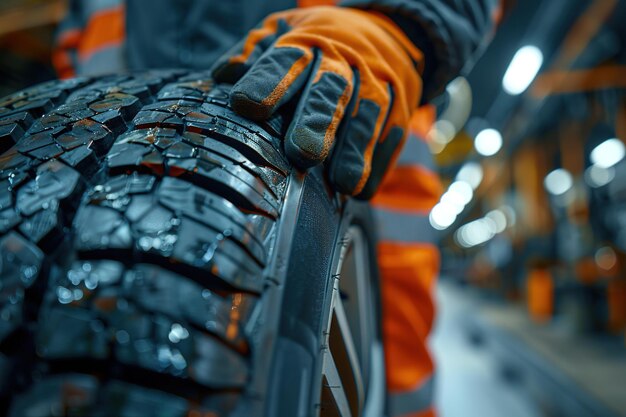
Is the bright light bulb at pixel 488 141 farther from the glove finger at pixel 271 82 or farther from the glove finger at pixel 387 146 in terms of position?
the glove finger at pixel 271 82

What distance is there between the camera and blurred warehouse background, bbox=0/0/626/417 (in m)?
2.45

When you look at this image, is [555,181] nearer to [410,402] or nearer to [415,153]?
[415,153]

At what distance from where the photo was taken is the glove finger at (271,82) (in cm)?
45

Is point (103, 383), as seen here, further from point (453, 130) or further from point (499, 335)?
point (453, 130)

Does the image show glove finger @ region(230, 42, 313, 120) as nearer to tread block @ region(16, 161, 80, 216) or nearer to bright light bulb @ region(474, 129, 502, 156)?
tread block @ region(16, 161, 80, 216)

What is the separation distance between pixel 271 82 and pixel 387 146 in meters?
0.22

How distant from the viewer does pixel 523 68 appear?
2.88 meters

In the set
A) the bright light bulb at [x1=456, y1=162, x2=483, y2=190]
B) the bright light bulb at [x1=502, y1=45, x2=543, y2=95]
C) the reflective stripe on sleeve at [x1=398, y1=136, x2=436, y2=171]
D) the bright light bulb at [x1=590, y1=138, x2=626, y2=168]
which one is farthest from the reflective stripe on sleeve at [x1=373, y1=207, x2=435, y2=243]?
→ the bright light bulb at [x1=456, y1=162, x2=483, y2=190]

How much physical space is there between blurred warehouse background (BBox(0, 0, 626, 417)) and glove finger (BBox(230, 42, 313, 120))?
115cm

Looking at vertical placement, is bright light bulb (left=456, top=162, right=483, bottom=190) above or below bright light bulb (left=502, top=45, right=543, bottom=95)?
above

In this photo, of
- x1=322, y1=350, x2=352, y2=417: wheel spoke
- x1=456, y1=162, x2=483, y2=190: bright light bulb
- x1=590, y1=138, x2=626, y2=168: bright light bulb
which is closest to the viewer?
x1=322, y1=350, x2=352, y2=417: wheel spoke

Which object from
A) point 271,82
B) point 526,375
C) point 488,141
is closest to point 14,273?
point 271,82

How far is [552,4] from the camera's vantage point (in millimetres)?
3078

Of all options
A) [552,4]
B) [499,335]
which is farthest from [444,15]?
[499,335]
